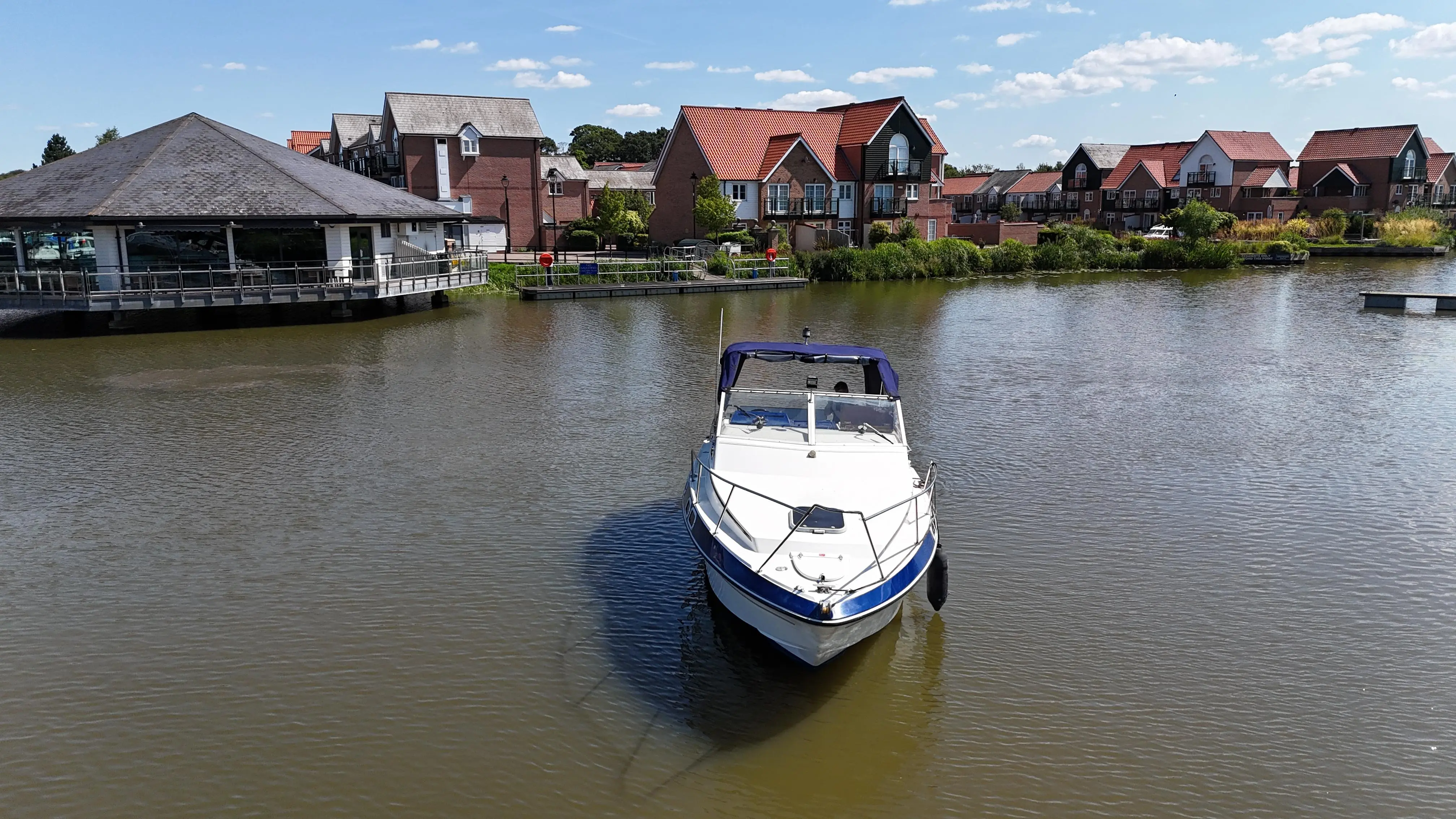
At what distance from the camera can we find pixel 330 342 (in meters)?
30.6

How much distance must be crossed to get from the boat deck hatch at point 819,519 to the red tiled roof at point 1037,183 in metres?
94.5

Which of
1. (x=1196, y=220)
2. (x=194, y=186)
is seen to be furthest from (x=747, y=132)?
(x=194, y=186)

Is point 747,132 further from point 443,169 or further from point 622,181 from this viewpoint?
point 622,181

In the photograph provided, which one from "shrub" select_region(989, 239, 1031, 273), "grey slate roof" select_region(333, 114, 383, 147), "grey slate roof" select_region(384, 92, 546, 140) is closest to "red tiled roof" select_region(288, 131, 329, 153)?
"grey slate roof" select_region(333, 114, 383, 147)

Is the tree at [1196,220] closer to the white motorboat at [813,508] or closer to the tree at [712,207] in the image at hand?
the tree at [712,207]

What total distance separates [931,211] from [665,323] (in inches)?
1350

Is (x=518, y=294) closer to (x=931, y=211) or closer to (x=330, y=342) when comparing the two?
(x=330, y=342)

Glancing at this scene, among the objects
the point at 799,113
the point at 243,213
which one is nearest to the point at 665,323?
the point at 243,213

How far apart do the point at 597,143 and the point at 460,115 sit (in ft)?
292

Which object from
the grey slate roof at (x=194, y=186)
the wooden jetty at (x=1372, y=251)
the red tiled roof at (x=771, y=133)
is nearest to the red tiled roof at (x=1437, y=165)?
the wooden jetty at (x=1372, y=251)

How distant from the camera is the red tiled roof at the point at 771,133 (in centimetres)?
5841

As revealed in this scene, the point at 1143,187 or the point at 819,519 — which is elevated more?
the point at 1143,187

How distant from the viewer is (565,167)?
74.9m

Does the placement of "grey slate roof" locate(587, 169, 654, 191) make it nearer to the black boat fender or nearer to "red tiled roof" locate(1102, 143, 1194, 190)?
"red tiled roof" locate(1102, 143, 1194, 190)
